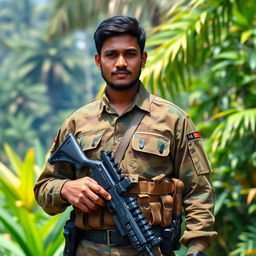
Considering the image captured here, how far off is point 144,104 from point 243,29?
3807 mm

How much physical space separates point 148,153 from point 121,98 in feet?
0.88

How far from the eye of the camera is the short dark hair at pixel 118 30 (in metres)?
2.41

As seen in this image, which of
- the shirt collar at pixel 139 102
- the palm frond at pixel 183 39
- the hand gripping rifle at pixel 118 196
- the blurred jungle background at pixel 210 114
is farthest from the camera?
the palm frond at pixel 183 39

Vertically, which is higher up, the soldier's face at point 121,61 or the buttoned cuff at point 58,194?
the soldier's face at point 121,61

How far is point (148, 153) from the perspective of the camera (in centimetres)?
238

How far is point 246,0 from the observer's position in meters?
5.04

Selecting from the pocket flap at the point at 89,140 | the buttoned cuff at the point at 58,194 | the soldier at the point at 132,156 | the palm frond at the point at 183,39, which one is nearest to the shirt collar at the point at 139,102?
the soldier at the point at 132,156

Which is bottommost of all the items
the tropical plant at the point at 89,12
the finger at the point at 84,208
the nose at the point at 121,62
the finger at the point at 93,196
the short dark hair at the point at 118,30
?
the finger at the point at 84,208

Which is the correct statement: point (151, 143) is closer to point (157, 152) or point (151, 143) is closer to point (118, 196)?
point (157, 152)

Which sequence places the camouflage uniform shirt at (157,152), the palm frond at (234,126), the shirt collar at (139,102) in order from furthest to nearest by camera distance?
the palm frond at (234,126) → the shirt collar at (139,102) → the camouflage uniform shirt at (157,152)

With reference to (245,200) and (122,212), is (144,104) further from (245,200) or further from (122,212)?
(245,200)

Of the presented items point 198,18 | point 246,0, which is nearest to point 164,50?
point 198,18

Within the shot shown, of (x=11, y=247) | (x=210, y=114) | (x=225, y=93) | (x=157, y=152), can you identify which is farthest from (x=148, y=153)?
A: (x=210, y=114)

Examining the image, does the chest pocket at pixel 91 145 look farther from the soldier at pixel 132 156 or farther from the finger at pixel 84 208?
the finger at pixel 84 208
